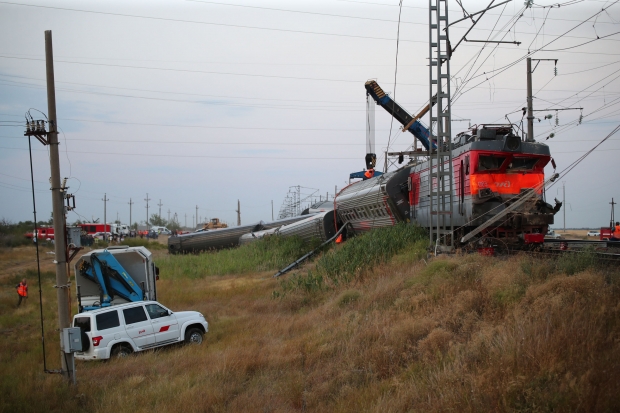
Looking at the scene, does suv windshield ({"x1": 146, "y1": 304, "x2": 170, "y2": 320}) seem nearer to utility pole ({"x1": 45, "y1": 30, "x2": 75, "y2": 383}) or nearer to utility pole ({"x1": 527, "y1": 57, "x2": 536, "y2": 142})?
utility pole ({"x1": 45, "y1": 30, "x2": 75, "y2": 383})

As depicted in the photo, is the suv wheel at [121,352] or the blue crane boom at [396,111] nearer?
the suv wheel at [121,352]

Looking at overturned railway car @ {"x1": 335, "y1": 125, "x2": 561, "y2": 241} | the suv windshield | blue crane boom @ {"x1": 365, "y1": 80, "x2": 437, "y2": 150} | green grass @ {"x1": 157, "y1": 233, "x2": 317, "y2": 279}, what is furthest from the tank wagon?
the suv windshield

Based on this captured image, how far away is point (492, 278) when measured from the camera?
1055cm

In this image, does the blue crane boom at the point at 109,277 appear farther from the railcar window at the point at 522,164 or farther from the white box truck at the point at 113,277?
the railcar window at the point at 522,164

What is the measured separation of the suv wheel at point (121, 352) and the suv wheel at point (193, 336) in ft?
5.13

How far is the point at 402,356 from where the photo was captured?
9.12m

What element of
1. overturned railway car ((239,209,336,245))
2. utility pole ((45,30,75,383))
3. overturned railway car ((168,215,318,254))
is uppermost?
utility pole ((45,30,75,383))

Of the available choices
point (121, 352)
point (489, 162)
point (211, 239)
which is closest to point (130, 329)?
point (121, 352)

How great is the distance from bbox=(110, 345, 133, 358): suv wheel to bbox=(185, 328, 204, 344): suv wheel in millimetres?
1565

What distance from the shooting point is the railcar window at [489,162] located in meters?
15.4

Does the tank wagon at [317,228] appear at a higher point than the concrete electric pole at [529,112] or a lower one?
lower

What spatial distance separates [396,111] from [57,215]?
21110 millimetres

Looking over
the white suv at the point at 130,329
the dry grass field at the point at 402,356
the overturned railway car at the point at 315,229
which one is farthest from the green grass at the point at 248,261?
the white suv at the point at 130,329

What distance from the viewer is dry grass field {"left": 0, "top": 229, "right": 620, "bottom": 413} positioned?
243 inches
